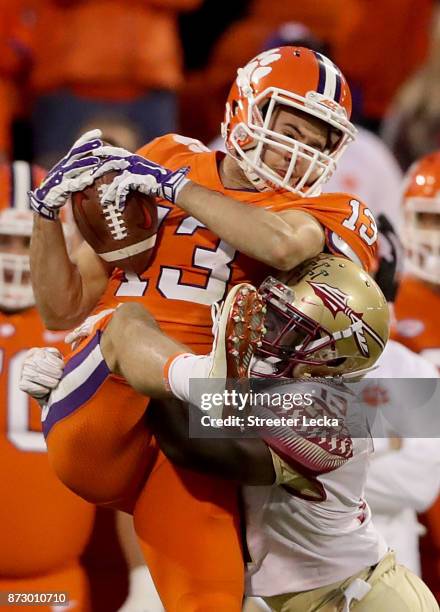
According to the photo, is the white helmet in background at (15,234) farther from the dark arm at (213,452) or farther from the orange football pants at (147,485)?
the dark arm at (213,452)

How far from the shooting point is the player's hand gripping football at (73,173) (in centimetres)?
317

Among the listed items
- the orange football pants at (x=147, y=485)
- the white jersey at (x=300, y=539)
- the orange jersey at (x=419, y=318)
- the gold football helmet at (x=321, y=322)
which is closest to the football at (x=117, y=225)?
the orange football pants at (x=147, y=485)

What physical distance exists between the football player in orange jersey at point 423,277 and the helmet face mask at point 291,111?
1250 millimetres

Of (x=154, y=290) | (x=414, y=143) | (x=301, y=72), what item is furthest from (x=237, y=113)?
(x=414, y=143)

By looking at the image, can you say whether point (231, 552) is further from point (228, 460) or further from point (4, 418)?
point (4, 418)

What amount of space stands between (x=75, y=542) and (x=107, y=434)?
1.02m

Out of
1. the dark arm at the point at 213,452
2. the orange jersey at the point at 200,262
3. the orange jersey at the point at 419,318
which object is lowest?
the orange jersey at the point at 419,318

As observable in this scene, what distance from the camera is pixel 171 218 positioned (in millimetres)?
3348

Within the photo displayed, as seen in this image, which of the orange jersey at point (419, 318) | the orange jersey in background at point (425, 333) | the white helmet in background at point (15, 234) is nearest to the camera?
the white helmet in background at point (15, 234)

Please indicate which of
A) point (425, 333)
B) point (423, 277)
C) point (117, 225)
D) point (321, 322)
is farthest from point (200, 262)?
point (423, 277)

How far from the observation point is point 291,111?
131 inches

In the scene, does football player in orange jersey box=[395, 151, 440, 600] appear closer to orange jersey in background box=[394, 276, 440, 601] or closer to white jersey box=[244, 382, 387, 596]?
orange jersey in background box=[394, 276, 440, 601]

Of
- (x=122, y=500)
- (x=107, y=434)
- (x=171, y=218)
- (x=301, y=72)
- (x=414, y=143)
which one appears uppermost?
(x=301, y=72)

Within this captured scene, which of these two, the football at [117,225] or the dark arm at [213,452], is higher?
the football at [117,225]
